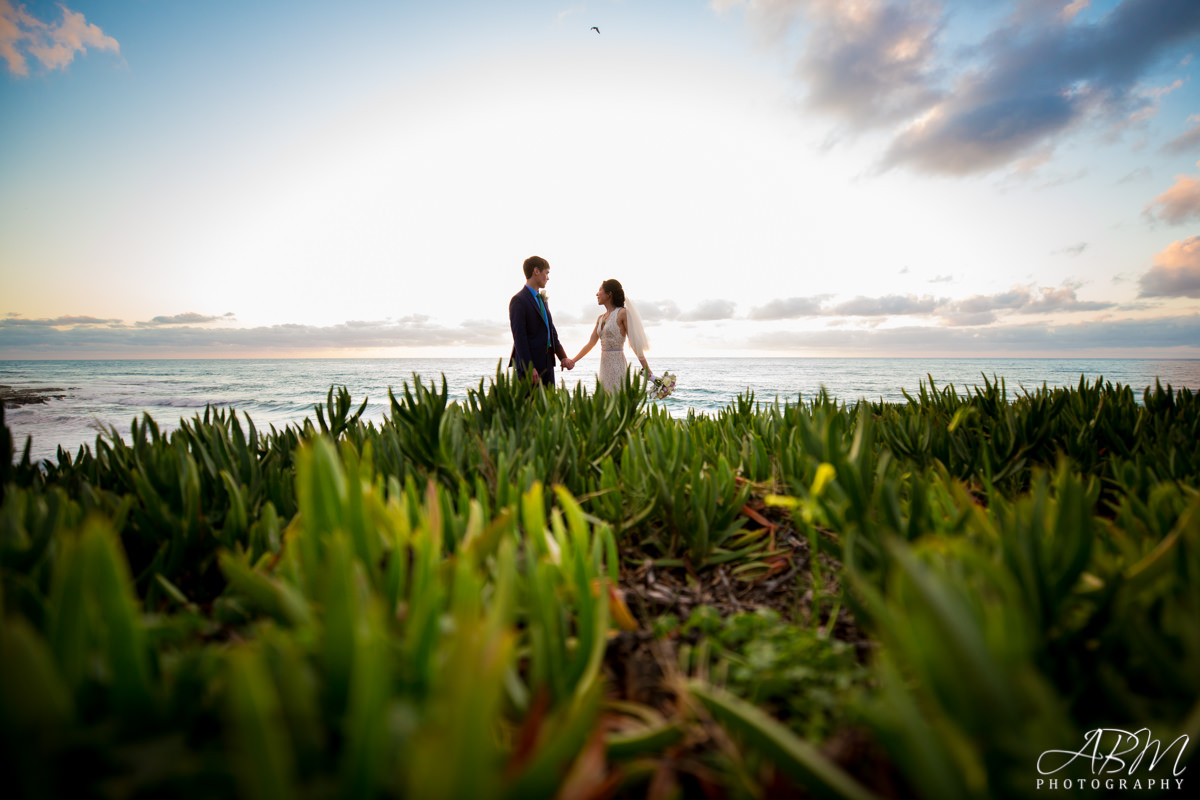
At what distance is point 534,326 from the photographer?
560 centimetres

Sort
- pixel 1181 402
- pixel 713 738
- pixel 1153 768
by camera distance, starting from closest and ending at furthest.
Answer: pixel 1153 768 < pixel 713 738 < pixel 1181 402

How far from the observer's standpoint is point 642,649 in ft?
3.70

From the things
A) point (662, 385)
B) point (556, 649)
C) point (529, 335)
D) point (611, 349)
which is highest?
point (529, 335)

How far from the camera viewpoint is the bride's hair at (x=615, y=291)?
712 cm

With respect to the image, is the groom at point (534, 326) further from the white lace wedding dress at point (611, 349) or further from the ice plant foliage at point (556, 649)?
the ice plant foliage at point (556, 649)

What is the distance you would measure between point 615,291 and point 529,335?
6.55 feet

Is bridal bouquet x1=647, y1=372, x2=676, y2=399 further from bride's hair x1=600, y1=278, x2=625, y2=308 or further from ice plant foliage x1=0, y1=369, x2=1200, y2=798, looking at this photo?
ice plant foliage x1=0, y1=369, x2=1200, y2=798

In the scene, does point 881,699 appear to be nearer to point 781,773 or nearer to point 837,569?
point 781,773

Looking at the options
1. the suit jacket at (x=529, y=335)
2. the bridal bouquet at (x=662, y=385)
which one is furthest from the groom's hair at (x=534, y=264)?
the bridal bouquet at (x=662, y=385)

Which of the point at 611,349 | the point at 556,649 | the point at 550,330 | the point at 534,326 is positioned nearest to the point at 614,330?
the point at 611,349

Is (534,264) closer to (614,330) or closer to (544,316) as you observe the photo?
(544,316)

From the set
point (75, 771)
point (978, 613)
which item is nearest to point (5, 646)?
point (75, 771)

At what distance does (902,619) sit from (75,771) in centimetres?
95

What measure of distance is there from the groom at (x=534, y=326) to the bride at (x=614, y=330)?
3.38 feet
